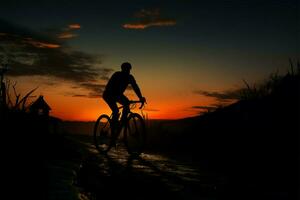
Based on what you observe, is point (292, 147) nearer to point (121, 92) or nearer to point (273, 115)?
point (273, 115)

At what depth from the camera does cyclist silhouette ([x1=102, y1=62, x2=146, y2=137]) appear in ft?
36.7

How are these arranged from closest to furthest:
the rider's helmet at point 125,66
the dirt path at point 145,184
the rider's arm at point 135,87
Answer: the dirt path at point 145,184 → the rider's helmet at point 125,66 → the rider's arm at point 135,87

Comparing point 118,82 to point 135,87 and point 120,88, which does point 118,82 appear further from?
point 135,87

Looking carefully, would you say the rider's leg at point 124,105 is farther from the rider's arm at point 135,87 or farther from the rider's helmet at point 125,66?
the rider's helmet at point 125,66

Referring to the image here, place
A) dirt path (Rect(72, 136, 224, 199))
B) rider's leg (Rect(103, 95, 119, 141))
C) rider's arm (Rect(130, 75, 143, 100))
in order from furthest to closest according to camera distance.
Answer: rider's leg (Rect(103, 95, 119, 141)) < rider's arm (Rect(130, 75, 143, 100)) < dirt path (Rect(72, 136, 224, 199))

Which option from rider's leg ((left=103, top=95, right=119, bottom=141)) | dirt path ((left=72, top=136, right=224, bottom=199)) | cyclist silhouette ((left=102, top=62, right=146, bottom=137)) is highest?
cyclist silhouette ((left=102, top=62, right=146, bottom=137))

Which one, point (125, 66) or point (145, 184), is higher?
point (125, 66)

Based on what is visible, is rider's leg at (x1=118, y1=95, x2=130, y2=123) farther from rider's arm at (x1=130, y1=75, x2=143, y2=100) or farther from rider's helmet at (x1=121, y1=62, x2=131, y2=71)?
rider's helmet at (x1=121, y1=62, x2=131, y2=71)

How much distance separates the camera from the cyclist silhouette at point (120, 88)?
1119 cm

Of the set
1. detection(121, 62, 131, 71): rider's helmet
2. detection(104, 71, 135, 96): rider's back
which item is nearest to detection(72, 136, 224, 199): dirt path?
detection(104, 71, 135, 96): rider's back

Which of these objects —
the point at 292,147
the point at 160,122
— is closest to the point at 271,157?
the point at 292,147

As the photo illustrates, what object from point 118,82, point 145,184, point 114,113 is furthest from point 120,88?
point 145,184

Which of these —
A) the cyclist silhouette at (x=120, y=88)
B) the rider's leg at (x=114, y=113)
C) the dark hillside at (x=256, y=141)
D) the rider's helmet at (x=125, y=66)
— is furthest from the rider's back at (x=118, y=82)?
the dark hillside at (x=256, y=141)

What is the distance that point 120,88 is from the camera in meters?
11.2
